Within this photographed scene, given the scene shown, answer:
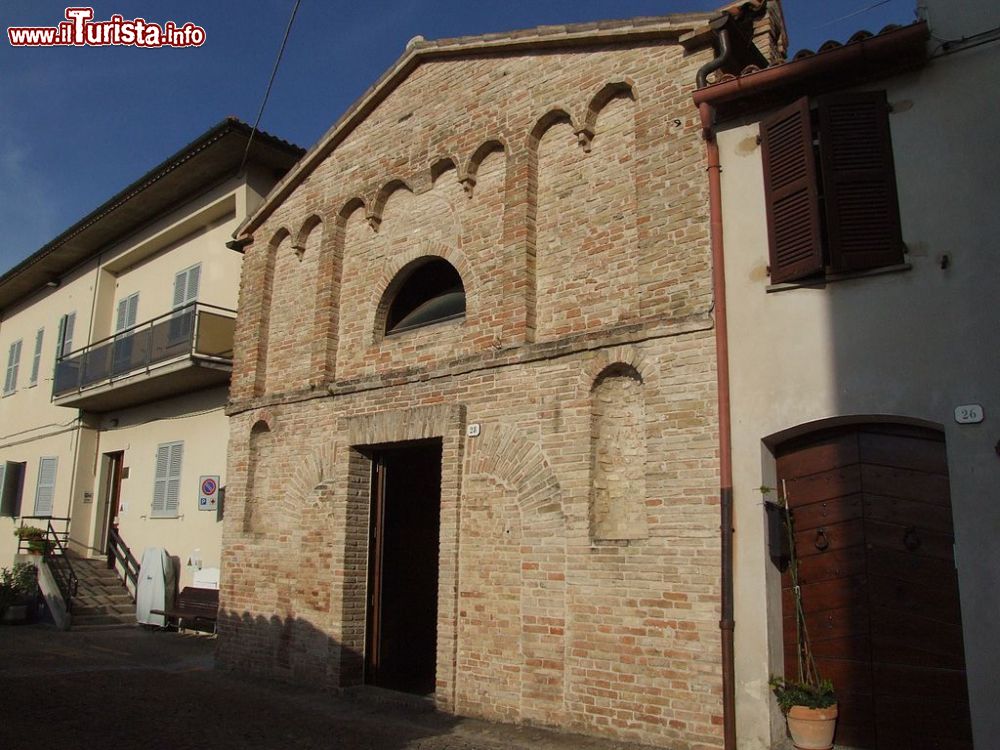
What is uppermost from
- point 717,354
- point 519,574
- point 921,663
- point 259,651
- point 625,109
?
point 625,109

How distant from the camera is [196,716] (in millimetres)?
8094

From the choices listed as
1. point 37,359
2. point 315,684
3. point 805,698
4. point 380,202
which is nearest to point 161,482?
point 315,684

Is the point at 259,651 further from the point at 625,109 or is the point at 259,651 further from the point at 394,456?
the point at 625,109

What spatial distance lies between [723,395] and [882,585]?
1.81 m

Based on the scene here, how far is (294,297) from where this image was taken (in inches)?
448

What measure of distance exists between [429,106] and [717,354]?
5371mm

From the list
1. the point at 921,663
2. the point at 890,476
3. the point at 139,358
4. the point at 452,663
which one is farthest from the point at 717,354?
the point at 139,358

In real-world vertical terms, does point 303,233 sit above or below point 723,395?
above

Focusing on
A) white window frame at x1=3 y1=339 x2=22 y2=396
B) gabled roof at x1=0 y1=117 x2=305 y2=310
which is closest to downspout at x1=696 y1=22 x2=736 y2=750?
gabled roof at x1=0 y1=117 x2=305 y2=310

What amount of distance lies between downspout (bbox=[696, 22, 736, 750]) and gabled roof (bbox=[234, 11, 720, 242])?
1.47 feet

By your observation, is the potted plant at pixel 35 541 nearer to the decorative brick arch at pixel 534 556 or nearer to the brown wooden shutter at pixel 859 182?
the decorative brick arch at pixel 534 556

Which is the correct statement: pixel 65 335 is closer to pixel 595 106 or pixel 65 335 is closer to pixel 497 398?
pixel 497 398

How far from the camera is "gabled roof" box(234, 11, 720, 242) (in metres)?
7.47

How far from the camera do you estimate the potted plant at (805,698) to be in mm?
5637
